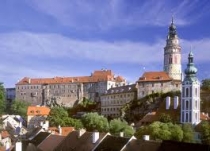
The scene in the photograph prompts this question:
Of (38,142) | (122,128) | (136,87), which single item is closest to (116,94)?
(136,87)

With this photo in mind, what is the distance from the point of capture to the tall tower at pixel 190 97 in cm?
4353

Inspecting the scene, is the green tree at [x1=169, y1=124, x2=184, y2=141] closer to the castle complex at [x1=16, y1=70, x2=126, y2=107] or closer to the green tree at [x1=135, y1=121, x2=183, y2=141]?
the green tree at [x1=135, y1=121, x2=183, y2=141]

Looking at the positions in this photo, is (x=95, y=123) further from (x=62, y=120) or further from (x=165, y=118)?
(x=165, y=118)

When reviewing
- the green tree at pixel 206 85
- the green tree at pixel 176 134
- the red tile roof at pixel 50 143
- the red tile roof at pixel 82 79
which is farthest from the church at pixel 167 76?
the red tile roof at pixel 50 143

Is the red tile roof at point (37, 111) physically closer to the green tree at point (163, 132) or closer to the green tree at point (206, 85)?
the green tree at point (206, 85)

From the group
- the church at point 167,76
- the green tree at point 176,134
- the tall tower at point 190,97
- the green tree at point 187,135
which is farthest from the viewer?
the church at point 167,76

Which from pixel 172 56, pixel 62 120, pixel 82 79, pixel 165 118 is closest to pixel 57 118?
pixel 62 120

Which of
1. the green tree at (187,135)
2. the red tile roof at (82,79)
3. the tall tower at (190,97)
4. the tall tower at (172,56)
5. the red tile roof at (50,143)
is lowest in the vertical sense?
the green tree at (187,135)

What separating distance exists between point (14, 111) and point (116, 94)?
17.9m

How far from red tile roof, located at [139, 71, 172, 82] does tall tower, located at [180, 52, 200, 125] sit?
42.8 ft

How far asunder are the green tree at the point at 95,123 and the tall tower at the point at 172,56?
24.8 metres

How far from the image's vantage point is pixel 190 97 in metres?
45.1

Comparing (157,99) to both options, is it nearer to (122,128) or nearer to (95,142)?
(122,128)

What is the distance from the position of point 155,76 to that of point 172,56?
9018 mm
